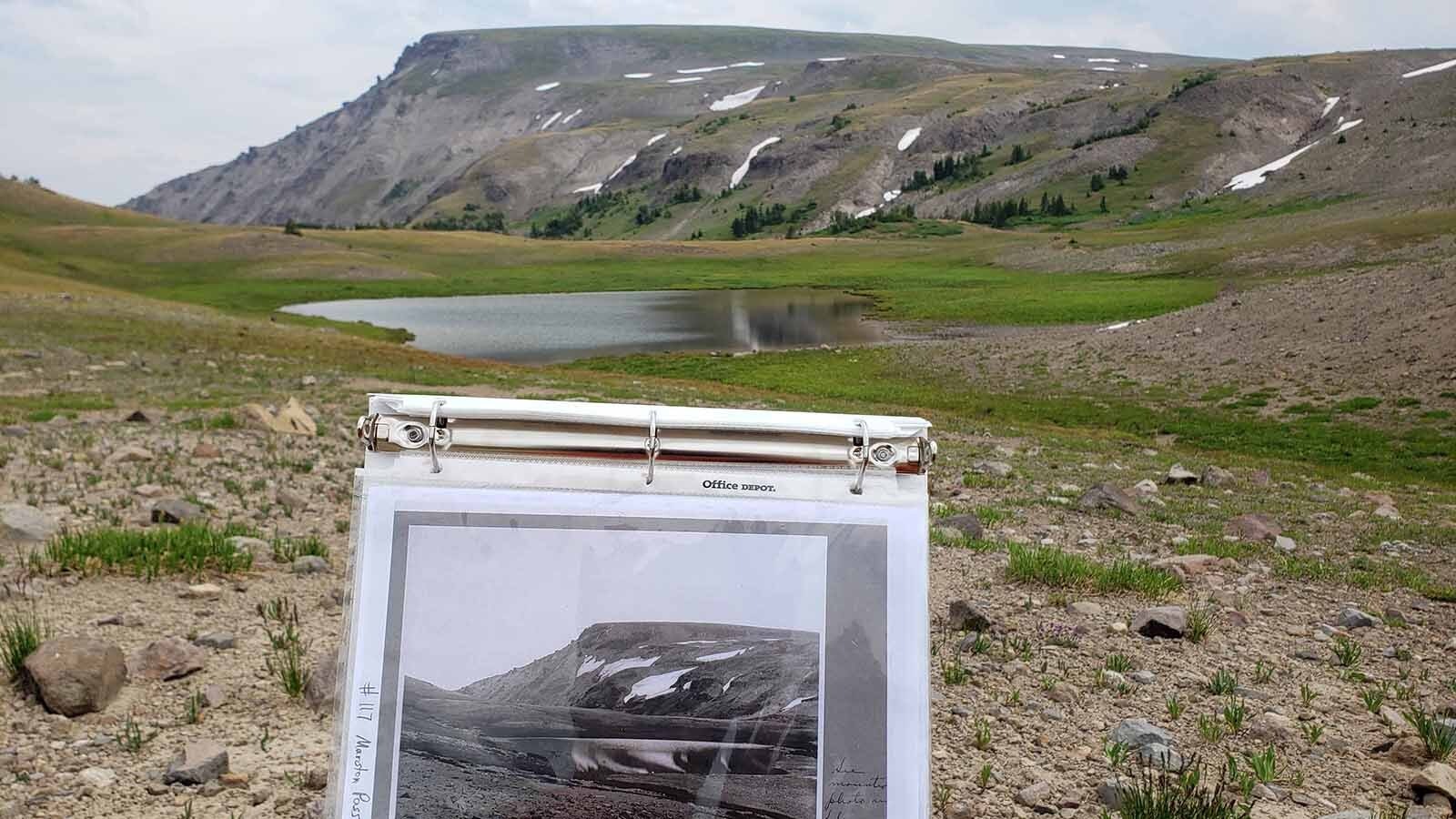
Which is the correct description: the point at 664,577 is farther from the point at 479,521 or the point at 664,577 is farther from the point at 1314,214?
the point at 1314,214

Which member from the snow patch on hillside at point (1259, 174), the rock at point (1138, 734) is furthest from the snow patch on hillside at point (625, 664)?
the snow patch on hillside at point (1259, 174)

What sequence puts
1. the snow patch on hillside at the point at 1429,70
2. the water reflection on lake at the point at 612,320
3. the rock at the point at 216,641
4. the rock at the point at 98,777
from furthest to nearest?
the snow patch on hillside at the point at 1429,70
the water reflection on lake at the point at 612,320
the rock at the point at 216,641
the rock at the point at 98,777

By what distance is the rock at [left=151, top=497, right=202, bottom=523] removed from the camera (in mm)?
9109

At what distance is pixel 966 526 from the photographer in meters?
10.0

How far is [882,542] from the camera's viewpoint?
300cm

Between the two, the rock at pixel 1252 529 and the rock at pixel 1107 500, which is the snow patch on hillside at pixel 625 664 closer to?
the rock at pixel 1252 529

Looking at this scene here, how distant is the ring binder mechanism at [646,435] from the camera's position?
2977 mm

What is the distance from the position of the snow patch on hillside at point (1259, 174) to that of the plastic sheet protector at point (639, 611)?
15958cm

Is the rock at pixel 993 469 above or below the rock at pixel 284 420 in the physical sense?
below

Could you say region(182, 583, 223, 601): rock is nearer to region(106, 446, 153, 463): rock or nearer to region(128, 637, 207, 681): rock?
region(128, 637, 207, 681): rock

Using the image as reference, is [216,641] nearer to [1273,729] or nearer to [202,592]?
[202,592]

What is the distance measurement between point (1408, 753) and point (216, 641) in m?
6.82

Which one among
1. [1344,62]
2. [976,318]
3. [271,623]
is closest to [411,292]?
[976,318]

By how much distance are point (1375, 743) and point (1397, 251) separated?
64.9 m
